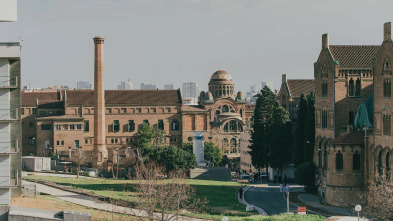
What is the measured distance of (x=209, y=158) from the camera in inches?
4697

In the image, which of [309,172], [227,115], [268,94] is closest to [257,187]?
[309,172]

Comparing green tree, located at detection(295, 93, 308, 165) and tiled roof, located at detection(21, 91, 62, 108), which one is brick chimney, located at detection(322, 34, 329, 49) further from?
tiled roof, located at detection(21, 91, 62, 108)

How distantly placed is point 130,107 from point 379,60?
6663 centimetres

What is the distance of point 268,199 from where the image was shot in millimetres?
71250

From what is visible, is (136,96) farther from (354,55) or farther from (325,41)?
(354,55)

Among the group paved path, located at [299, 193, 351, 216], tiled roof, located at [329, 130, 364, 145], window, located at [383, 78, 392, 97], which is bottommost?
paved path, located at [299, 193, 351, 216]

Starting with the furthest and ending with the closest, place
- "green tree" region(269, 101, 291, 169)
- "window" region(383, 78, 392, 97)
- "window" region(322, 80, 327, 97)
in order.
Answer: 1. "green tree" region(269, 101, 291, 169)
2. "window" region(322, 80, 327, 97)
3. "window" region(383, 78, 392, 97)

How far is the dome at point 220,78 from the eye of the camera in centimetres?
17320

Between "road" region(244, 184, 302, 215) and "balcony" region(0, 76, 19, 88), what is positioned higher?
"balcony" region(0, 76, 19, 88)

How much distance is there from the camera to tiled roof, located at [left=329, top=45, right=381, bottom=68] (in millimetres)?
72250

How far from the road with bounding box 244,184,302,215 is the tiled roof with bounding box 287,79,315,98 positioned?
22307mm

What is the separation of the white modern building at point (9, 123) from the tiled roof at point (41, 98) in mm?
80242

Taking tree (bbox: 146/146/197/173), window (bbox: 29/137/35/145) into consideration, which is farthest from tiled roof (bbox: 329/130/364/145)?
window (bbox: 29/137/35/145)

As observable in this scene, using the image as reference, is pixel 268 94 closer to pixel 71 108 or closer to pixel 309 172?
pixel 309 172
